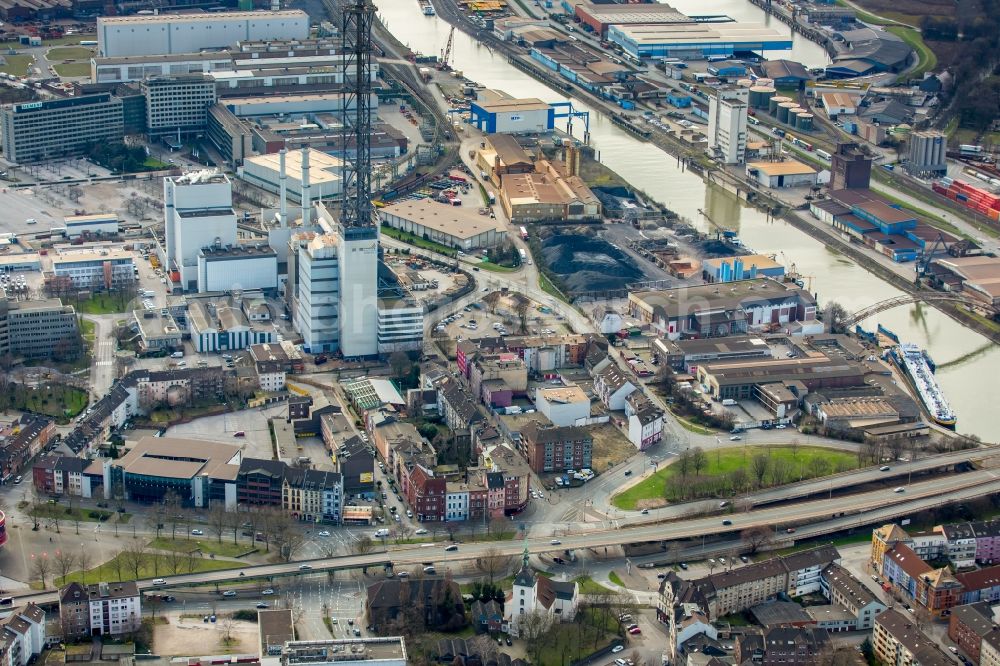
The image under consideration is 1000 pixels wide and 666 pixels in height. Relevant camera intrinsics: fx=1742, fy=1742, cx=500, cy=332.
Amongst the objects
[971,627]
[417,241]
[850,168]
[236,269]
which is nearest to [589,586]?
[971,627]

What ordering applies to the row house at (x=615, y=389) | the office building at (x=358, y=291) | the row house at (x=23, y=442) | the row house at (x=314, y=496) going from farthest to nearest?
the office building at (x=358, y=291)
the row house at (x=615, y=389)
the row house at (x=23, y=442)
the row house at (x=314, y=496)

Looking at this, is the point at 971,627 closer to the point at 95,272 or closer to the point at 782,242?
the point at 782,242

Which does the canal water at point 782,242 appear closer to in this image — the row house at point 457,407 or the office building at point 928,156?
the office building at point 928,156

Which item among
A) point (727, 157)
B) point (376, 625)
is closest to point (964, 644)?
point (376, 625)

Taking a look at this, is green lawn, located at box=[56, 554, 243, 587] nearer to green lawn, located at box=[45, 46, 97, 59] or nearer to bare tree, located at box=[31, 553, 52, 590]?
bare tree, located at box=[31, 553, 52, 590]

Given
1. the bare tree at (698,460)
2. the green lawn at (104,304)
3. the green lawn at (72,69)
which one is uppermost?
the green lawn at (72,69)

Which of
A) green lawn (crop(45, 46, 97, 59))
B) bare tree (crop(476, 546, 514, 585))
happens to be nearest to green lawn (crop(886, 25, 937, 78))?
green lawn (crop(45, 46, 97, 59))

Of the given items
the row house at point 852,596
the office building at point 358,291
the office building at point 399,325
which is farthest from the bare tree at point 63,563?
the row house at point 852,596

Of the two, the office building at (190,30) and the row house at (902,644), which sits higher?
the office building at (190,30)
